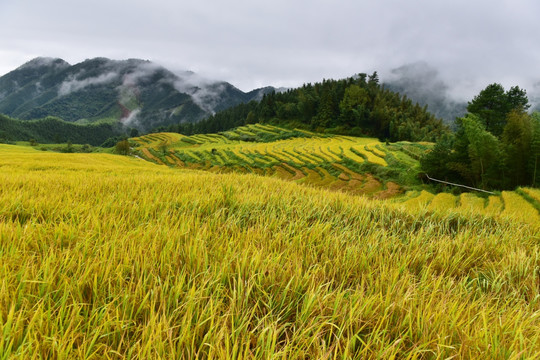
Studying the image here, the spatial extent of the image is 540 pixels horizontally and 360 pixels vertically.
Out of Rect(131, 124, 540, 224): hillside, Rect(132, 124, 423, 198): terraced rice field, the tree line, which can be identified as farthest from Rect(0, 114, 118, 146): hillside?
the tree line

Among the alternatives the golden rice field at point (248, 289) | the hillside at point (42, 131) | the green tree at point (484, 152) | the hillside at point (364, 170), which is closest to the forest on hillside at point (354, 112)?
the hillside at point (364, 170)

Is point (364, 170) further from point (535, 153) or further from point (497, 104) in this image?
point (497, 104)

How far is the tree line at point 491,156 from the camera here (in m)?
18.1

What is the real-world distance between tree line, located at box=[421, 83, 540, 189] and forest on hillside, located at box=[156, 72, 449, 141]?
35915mm

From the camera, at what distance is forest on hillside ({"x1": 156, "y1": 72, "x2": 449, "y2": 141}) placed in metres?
69.3

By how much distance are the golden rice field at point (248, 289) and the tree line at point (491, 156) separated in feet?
74.0

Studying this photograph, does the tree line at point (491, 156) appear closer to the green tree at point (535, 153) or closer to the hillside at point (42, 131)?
the green tree at point (535, 153)

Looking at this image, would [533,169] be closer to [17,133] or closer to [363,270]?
[363,270]

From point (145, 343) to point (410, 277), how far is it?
143 centimetres

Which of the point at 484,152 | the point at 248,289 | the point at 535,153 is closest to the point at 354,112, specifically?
the point at 484,152

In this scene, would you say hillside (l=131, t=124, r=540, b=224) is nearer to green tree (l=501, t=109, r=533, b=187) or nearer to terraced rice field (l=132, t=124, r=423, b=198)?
terraced rice field (l=132, t=124, r=423, b=198)

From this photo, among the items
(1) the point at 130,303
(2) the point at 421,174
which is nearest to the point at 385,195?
(2) the point at 421,174

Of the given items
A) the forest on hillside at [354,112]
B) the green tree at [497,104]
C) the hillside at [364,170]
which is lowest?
the hillside at [364,170]

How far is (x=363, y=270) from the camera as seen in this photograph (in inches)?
61.4
